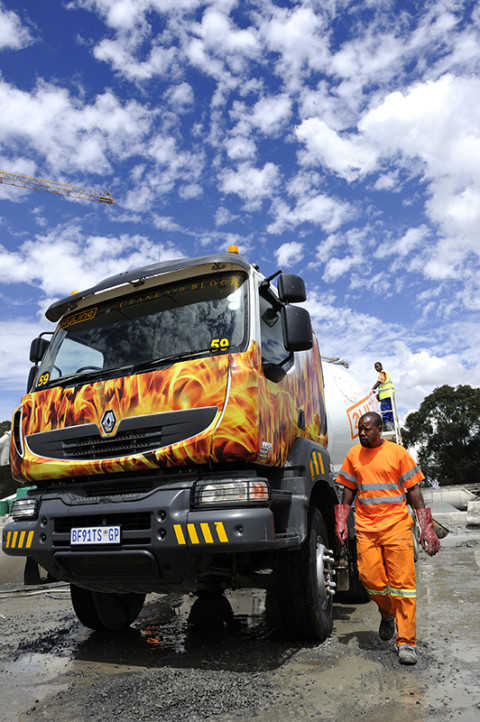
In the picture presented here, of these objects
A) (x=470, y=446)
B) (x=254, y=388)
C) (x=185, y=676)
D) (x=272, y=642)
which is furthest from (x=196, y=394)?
(x=470, y=446)

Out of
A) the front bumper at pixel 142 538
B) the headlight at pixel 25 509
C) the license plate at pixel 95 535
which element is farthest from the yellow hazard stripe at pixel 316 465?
the headlight at pixel 25 509

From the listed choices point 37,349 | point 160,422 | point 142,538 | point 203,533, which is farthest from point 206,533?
point 37,349

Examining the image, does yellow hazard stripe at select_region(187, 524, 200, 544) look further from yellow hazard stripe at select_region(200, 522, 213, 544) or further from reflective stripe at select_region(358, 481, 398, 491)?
reflective stripe at select_region(358, 481, 398, 491)

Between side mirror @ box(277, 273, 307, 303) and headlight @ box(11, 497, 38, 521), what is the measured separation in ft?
7.62

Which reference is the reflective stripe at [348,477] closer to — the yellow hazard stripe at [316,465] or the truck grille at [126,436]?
the yellow hazard stripe at [316,465]

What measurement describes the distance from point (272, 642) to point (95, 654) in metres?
1.36

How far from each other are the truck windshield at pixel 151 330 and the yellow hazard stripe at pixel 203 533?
3.58 feet

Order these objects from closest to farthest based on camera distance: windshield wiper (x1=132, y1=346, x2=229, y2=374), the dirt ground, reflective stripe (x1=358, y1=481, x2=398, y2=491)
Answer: the dirt ground → windshield wiper (x1=132, y1=346, x2=229, y2=374) → reflective stripe (x1=358, y1=481, x2=398, y2=491)

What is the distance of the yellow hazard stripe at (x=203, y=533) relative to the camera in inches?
133

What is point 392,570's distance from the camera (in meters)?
4.02

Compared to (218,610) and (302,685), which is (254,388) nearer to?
(302,685)

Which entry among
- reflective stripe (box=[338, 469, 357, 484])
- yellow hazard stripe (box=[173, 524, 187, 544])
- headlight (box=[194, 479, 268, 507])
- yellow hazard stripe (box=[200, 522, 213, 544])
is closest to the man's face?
reflective stripe (box=[338, 469, 357, 484])

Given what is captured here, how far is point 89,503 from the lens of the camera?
3836 millimetres

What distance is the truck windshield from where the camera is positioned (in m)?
3.97
